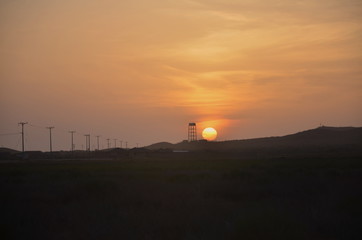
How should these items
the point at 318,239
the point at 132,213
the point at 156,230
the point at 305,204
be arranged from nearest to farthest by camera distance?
the point at 318,239 → the point at 156,230 → the point at 132,213 → the point at 305,204

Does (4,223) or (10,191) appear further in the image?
(10,191)

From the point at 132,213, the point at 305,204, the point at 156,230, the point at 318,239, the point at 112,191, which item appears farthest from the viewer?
the point at 112,191

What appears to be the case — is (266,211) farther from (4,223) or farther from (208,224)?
(4,223)

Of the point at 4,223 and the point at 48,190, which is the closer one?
the point at 4,223

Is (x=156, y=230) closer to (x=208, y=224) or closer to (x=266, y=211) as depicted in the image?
(x=208, y=224)

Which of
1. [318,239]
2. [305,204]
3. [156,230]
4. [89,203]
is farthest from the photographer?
[89,203]

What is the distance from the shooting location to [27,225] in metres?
21.9

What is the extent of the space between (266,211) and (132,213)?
665cm

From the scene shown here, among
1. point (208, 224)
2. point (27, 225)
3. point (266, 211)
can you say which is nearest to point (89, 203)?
point (27, 225)

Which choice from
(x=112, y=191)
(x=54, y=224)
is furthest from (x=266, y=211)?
(x=112, y=191)

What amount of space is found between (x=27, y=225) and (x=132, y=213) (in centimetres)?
447

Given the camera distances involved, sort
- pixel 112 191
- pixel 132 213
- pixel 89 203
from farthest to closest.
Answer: pixel 112 191, pixel 89 203, pixel 132 213

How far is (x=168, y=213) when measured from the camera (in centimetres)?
2477

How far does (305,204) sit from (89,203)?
10365 millimetres
